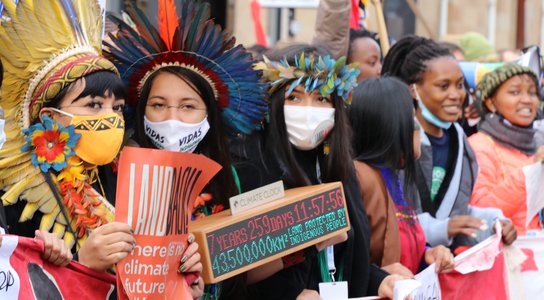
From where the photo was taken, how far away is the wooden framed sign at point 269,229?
4414 millimetres

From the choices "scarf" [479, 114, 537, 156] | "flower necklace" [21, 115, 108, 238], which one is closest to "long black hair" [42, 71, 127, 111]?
"flower necklace" [21, 115, 108, 238]

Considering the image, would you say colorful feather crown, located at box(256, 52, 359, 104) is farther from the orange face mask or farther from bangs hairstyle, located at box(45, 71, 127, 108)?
the orange face mask

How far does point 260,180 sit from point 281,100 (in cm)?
42

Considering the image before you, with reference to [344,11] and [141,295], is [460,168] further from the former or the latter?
[141,295]

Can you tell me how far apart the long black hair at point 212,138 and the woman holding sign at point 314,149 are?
24 centimetres

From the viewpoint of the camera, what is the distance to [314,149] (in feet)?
17.9

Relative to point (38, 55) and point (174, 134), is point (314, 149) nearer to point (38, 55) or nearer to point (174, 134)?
point (174, 134)

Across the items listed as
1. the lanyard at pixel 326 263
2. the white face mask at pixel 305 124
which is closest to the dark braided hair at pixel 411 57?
the white face mask at pixel 305 124

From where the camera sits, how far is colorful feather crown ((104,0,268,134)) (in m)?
4.70

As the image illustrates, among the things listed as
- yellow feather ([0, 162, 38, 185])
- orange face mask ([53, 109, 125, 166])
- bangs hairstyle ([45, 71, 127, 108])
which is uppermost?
bangs hairstyle ([45, 71, 127, 108])

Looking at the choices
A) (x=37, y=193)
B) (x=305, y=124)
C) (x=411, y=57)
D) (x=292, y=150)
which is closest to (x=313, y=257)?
(x=292, y=150)

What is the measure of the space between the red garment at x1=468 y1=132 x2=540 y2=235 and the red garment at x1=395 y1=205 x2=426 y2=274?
1176 mm

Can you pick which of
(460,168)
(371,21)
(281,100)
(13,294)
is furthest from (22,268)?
(371,21)

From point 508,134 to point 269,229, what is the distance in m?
3.44
